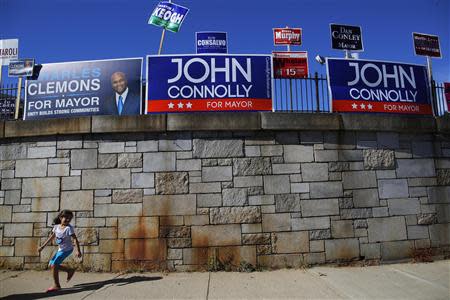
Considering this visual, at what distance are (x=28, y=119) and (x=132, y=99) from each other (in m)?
2.31

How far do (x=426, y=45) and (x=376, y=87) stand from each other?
2554 mm

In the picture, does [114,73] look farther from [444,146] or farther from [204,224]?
[444,146]

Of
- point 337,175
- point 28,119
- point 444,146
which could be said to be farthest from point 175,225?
point 444,146

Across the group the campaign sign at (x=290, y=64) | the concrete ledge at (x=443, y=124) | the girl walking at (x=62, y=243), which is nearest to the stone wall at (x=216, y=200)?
the girl walking at (x=62, y=243)

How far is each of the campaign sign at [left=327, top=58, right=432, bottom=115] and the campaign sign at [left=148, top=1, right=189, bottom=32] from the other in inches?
152

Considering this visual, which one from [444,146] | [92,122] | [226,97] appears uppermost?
[226,97]

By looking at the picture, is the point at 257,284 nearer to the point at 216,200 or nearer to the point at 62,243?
the point at 216,200

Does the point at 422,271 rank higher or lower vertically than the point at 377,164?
lower

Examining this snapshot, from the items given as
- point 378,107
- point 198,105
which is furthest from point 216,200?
point 378,107

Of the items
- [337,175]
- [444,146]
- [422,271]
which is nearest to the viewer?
[422,271]

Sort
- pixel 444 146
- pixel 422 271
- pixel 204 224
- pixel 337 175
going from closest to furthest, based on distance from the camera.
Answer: pixel 422 271 < pixel 204 224 < pixel 337 175 < pixel 444 146

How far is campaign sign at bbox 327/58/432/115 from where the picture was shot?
679cm

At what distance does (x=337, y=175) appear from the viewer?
6.32m

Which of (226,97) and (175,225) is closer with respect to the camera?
(175,225)
